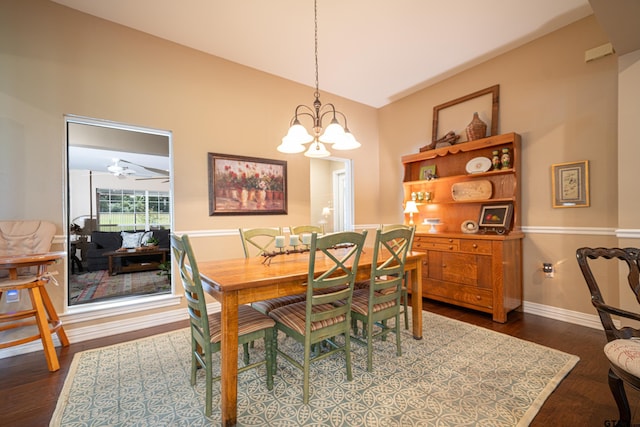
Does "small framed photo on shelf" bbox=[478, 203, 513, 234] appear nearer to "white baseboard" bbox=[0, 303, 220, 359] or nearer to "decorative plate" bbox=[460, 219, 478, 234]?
"decorative plate" bbox=[460, 219, 478, 234]

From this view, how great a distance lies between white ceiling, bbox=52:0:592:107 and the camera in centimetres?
261

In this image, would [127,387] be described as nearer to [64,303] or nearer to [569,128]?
[64,303]

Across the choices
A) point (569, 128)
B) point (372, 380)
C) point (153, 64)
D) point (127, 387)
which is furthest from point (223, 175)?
point (569, 128)

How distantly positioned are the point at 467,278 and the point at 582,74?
2439mm

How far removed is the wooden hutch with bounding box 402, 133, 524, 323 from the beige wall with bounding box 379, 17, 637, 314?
0.54ft

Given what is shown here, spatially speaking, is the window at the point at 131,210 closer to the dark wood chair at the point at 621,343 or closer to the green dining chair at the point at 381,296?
the green dining chair at the point at 381,296

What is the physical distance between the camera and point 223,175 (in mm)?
3455

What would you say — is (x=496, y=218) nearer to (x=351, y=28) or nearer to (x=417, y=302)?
(x=417, y=302)

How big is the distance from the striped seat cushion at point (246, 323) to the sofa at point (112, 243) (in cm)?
385

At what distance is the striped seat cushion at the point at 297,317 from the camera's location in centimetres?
177

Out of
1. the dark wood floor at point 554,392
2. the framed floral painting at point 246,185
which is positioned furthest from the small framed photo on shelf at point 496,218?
the framed floral painting at point 246,185

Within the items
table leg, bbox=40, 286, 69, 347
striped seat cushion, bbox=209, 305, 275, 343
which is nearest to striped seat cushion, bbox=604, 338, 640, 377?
striped seat cushion, bbox=209, 305, 275, 343

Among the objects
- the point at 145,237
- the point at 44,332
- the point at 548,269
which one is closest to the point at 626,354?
the point at 548,269

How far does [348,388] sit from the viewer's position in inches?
71.4
